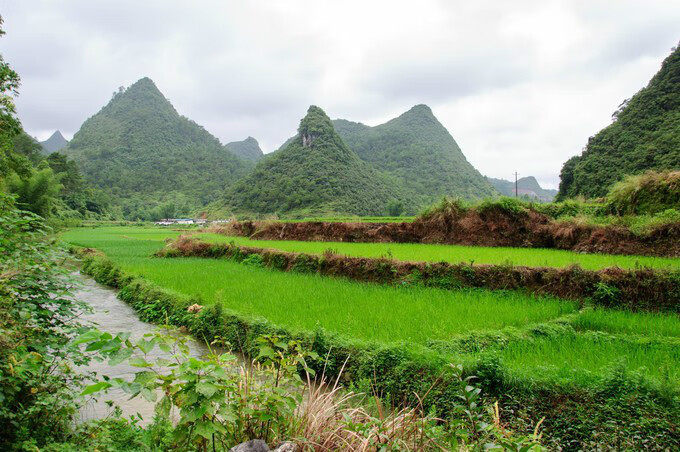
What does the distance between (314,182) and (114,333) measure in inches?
1832

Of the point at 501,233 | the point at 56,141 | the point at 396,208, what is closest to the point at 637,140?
the point at 396,208

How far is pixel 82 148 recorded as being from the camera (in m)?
88.2

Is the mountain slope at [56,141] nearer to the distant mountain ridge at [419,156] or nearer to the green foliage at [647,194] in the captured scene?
the distant mountain ridge at [419,156]

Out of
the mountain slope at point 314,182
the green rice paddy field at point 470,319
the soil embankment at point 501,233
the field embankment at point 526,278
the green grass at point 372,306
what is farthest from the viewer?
the mountain slope at point 314,182

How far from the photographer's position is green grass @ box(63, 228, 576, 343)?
4.79m

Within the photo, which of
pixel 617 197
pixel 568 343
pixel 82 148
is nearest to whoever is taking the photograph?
pixel 568 343

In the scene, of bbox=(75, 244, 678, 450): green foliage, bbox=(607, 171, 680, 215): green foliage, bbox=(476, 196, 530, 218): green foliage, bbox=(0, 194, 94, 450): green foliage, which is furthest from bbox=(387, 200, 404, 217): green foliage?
bbox=(0, 194, 94, 450): green foliage

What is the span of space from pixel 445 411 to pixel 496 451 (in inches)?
65.0

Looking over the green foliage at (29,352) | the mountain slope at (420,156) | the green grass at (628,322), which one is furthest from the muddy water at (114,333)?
the mountain slope at (420,156)

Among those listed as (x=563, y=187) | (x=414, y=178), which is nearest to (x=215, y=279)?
(x=563, y=187)

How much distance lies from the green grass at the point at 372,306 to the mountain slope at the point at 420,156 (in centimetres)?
5166

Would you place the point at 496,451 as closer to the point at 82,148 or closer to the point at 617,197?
the point at 617,197

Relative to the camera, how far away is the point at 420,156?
263 ft

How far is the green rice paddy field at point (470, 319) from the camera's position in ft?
11.4
